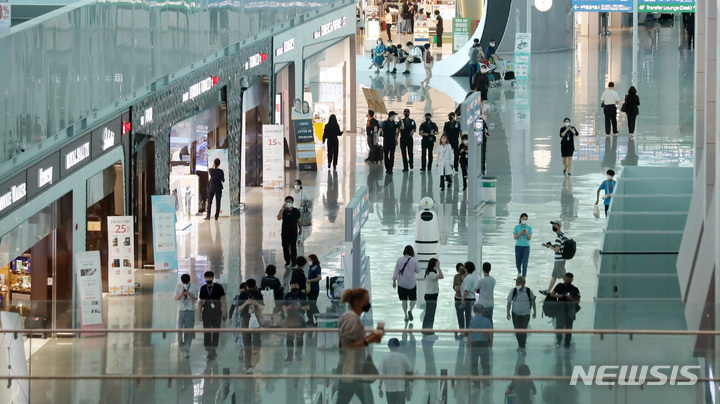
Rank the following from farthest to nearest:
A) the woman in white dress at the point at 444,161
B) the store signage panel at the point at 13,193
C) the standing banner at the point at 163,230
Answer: the woman in white dress at the point at 444,161 < the standing banner at the point at 163,230 < the store signage panel at the point at 13,193

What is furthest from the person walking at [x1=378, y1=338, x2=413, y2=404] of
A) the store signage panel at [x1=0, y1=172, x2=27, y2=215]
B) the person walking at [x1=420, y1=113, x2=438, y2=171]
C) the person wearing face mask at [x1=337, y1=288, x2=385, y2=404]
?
the person walking at [x1=420, y1=113, x2=438, y2=171]

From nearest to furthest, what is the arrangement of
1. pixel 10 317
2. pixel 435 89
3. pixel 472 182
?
pixel 10 317, pixel 472 182, pixel 435 89

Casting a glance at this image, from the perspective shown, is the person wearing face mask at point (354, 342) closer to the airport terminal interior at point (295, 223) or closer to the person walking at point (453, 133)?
the airport terminal interior at point (295, 223)

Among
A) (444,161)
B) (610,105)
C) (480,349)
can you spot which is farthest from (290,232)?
(610,105)

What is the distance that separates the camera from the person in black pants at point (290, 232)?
Result: 19688 mm

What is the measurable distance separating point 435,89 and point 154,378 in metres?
32.1

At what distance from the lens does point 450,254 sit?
19922 mm

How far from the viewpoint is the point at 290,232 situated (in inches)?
776

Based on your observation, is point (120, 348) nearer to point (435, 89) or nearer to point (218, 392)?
point (218, 392)

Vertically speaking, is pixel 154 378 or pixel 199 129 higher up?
pixel 199 129

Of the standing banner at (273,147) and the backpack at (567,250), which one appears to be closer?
the backpack at (567,250)

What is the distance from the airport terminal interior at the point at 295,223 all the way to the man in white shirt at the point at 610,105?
0.29ft

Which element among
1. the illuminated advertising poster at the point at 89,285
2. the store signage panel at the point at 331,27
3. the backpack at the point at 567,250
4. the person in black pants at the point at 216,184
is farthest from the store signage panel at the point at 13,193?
the store signage panel at the point at 331,27

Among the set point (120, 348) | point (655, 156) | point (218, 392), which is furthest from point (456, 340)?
point (655, 156)
